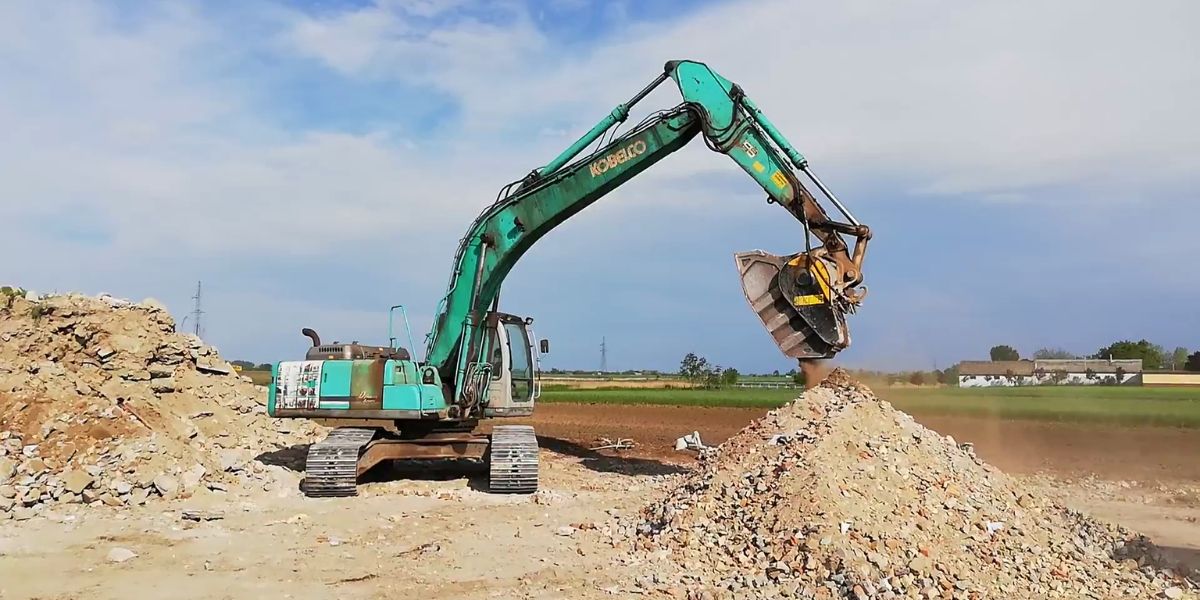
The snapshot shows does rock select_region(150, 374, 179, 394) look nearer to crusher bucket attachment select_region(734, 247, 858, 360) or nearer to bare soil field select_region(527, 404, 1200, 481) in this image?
bare soil field select_region(527, 404, 1200, 481)

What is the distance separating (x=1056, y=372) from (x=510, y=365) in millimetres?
40314

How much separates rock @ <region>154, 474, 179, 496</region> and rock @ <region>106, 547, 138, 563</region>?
261cm

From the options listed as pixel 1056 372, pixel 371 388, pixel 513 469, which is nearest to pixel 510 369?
pixel 513 469

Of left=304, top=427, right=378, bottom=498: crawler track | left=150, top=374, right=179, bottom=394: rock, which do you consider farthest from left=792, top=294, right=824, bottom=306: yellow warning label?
left=150, top=374, right=179, bottom=394: rock

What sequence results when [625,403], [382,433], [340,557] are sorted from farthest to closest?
1. [625,403]
2. [382,433]
3. [340,557]

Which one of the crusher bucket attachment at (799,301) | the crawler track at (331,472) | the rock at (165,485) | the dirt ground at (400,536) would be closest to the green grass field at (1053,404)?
the dirt ground at (400,536)

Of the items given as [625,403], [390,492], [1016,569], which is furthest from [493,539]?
[625,403]

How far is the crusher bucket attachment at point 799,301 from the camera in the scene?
10.5 meters

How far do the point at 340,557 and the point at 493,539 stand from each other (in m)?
1.56

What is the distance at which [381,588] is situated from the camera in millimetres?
7742

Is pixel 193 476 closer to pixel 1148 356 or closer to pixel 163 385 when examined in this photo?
pixel 163 385

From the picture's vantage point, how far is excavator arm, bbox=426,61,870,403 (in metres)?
10.6

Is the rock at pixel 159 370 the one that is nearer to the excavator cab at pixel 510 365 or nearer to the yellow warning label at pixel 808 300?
the excavator cab at pixel 510 365

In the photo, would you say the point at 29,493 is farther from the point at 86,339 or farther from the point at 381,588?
the point at 381,588
